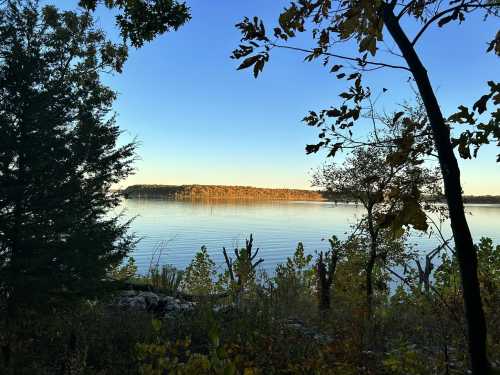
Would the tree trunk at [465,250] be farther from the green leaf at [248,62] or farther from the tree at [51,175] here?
the tree at [51,175]

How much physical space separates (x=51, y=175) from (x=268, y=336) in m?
5.40

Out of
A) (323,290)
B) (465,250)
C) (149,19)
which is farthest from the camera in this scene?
(323,290)

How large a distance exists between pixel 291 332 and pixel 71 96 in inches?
280

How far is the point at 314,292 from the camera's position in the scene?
49.1 feet

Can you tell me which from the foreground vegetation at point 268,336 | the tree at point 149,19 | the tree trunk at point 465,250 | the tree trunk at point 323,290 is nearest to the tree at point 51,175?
the foreground vegetation at point 268,336

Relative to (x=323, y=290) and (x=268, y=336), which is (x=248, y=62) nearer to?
(x=268, y=336)

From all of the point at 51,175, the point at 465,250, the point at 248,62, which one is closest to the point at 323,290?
the point at 51,175

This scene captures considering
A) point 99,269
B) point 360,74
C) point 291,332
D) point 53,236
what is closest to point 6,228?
point 53,236

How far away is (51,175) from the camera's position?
26.9 ft

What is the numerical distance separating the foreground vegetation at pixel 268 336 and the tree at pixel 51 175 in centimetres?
88

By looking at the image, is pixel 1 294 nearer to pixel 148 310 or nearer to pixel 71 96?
pixel 148 310

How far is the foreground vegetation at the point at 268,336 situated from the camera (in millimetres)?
4691

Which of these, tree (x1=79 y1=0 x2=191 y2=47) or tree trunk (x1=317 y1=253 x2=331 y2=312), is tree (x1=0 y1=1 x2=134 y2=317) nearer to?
tree (x1=79 y1=0 x2=191 y2=47)

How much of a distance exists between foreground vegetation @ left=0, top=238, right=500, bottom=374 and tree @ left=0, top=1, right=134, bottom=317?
885 mm
